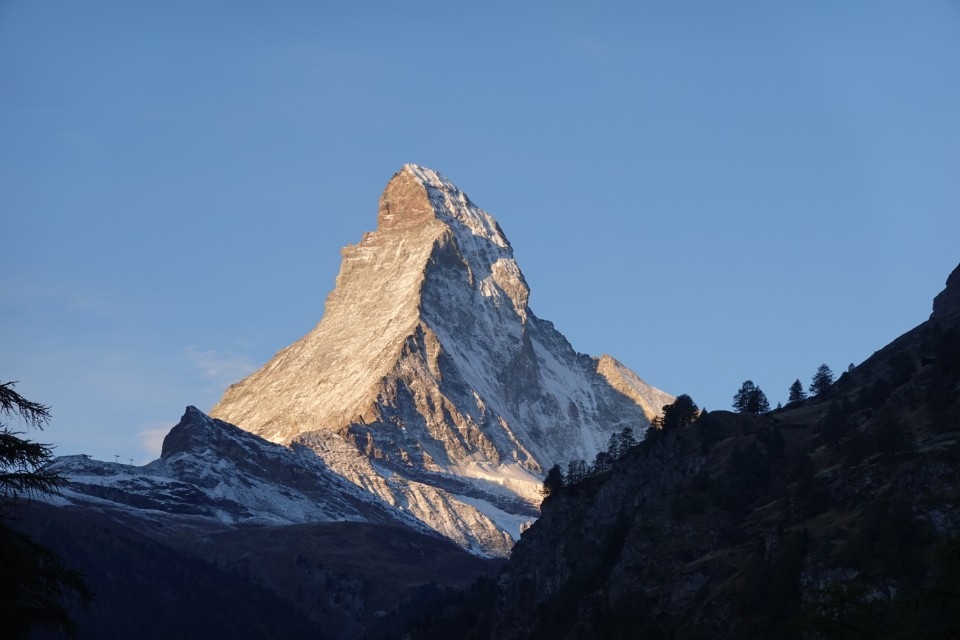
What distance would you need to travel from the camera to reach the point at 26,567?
4191 cm

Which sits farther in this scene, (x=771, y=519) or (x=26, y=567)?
(x=771, y=519)

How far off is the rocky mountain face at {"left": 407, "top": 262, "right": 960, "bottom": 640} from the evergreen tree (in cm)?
5220

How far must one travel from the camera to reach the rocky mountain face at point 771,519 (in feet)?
412

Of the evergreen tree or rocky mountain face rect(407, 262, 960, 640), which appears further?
rocky mountain face rect(407, 262, 960, 640)

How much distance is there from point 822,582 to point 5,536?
94920 millimetres

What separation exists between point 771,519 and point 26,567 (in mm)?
123339

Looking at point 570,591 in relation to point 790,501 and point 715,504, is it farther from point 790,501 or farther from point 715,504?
point 790,501

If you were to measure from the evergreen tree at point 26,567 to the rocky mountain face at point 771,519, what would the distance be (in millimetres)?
52202

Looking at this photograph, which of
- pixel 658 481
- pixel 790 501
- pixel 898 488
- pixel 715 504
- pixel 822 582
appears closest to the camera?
pixel 822 582

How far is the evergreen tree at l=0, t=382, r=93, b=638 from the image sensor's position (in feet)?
136

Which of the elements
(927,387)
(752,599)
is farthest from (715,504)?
(752,599)

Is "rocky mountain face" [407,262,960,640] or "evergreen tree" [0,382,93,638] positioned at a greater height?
"rocky mountain face" [407,262,960,640]

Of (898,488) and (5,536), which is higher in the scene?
(898,488)

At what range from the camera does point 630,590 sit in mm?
163125
